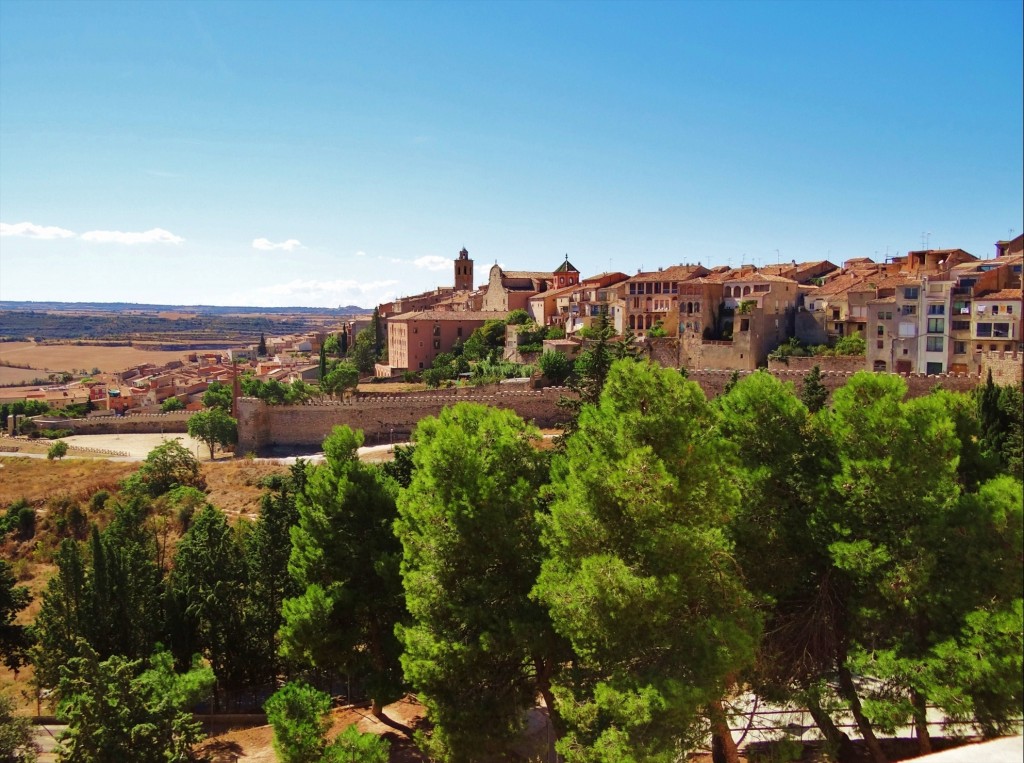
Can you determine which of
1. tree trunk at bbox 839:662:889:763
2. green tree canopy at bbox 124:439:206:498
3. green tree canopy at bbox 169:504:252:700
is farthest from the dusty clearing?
tree trunk at bbox 839:662:889:763

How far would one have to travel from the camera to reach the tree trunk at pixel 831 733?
10414 mm

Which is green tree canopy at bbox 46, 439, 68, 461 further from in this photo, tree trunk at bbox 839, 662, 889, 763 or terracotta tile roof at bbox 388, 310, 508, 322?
tree trunk at bbox 839, 662, 889, 763

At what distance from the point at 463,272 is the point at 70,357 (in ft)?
353

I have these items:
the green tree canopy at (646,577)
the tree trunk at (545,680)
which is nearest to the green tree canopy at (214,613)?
the tree trunk at (545,680)

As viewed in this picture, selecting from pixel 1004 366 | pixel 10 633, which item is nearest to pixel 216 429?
pixel 10 633

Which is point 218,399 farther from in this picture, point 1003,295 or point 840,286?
point 1003,295

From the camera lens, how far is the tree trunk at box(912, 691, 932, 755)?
9742 mm

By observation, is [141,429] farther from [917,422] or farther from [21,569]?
[917,422]

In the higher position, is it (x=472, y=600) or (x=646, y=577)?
(x=646, y=577)

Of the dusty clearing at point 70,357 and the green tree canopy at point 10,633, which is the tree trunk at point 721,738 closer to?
the green tree canopy at point 10,633

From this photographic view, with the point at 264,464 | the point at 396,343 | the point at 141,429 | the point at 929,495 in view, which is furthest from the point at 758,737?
the point at 141,429

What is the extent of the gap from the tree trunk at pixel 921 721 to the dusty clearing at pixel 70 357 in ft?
416

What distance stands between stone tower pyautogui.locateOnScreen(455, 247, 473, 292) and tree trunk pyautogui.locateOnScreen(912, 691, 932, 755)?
78403 millimetres

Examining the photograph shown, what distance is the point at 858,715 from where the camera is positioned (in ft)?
34.8
